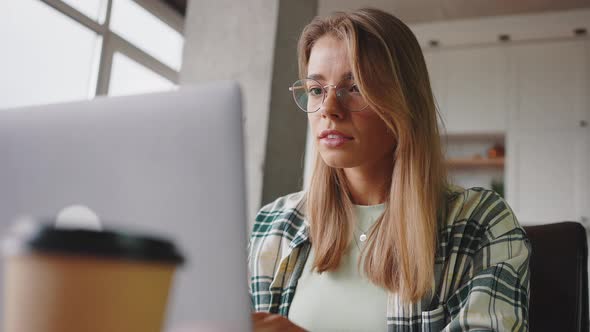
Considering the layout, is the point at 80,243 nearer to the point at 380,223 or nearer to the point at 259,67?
the point at 380,223

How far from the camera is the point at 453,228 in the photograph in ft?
3.52

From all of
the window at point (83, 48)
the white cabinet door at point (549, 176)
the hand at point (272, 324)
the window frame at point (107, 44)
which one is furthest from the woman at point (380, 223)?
the white cabinet door at point (549, 176)

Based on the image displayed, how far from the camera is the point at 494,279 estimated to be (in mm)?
936

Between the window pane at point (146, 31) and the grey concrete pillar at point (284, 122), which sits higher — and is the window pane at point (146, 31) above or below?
above

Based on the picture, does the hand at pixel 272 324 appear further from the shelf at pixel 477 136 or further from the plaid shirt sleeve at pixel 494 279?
the shelf at pixel 477 136

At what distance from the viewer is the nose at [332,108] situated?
109 centimetres

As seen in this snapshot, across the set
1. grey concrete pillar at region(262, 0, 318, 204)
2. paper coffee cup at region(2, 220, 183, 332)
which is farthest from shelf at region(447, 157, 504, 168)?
paper coffee cup at region(2, 220, 183, 332)

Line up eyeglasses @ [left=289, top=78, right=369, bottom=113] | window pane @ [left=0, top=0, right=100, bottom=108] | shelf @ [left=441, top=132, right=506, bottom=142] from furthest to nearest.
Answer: shelf @ [left=441, top=132, right=506, bottom=142] → window pane @ [left=0, top=0, right=100, bottom=108] → eyeglasses @ [left=289, top=78, right=369, bottom=113]

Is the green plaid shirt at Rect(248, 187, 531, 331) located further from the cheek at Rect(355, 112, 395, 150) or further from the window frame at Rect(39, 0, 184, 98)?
the window frame at Rect(39, 0, 184, 98)

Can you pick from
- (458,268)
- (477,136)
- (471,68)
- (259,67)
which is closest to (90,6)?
(259,67)

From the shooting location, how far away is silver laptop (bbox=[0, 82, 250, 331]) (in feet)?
1.38

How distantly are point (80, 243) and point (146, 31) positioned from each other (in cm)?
480

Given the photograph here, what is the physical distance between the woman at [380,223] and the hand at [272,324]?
0.38 m

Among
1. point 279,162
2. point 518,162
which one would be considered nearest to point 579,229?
point 279,162
